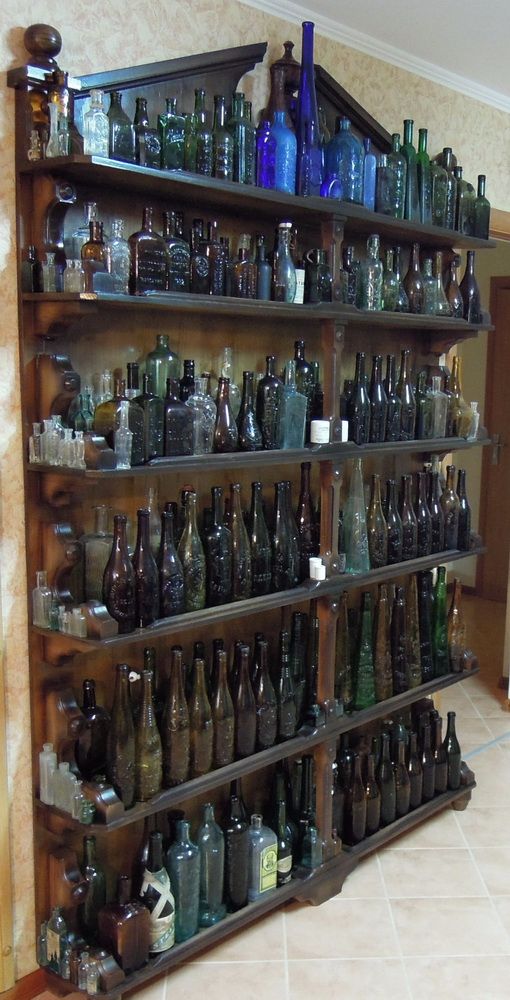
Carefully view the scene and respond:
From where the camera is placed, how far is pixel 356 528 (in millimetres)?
2738

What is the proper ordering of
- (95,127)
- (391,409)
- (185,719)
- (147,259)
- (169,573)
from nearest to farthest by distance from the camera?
(95,127), (147,259), (169,573), (185,719), (391,409)

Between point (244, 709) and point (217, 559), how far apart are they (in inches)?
16.9

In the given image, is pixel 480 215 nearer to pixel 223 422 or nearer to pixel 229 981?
pixel 223 422

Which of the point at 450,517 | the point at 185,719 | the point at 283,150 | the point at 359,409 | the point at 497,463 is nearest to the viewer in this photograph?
the point at 185,719

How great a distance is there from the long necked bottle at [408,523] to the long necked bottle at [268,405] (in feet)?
2.18

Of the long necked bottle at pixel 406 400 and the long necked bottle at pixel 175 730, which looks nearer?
the long necked bottle at pixel 175 730

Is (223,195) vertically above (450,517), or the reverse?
(223,195)

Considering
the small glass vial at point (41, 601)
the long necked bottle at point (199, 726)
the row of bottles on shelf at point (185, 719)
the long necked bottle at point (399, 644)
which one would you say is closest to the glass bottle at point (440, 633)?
the long necked bottle at point (399, 644)

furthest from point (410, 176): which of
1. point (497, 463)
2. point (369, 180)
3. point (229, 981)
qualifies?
point (497, 463)

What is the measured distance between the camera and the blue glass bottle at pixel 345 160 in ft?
8.28

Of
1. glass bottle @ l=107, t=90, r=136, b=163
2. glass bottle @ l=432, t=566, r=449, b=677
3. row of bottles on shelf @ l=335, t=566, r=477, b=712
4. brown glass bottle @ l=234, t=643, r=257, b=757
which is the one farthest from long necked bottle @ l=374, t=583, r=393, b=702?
glass bottle @ l=107, t=90, r=136, b=163

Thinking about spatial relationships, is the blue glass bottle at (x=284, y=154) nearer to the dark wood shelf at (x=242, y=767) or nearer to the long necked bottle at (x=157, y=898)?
the dark wood shelf at (x=242, y=767)

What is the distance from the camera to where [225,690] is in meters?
2.37

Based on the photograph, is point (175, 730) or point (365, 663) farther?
point (365, 663)
